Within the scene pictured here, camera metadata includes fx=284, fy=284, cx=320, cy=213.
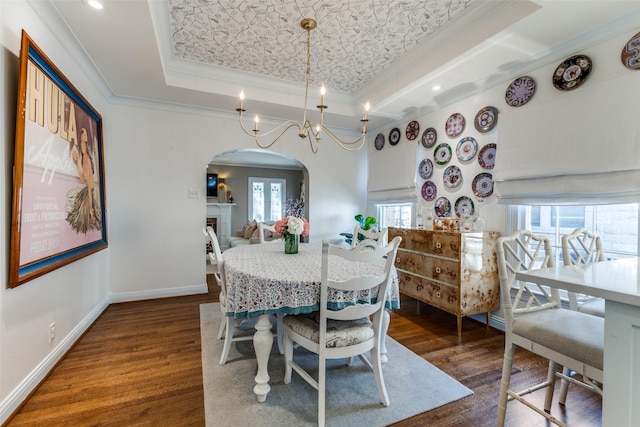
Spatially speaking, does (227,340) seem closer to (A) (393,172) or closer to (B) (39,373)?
(B) (39,373)

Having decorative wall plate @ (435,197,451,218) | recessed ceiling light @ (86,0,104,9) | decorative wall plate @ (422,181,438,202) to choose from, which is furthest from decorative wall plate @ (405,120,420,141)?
recessed ceiling light @ (86,0,104,9)

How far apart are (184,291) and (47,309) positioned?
186 cm

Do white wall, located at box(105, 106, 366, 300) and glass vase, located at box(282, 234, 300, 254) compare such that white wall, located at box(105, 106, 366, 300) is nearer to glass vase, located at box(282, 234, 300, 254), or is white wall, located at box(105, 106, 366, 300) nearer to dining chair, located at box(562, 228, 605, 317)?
glass vase, located at box(282, 234, 300, 254)

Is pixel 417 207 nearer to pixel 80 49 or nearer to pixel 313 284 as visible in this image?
pixel 313 284

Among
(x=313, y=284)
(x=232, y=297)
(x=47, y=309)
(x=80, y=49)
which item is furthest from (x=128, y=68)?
(x=313, y=284)

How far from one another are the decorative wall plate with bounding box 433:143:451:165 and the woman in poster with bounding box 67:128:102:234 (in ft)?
11.7

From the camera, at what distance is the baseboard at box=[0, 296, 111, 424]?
1515mm

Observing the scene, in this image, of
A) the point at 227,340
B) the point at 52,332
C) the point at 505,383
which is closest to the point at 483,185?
the point at 505,383

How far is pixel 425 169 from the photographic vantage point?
360cm

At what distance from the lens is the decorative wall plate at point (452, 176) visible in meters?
3.15

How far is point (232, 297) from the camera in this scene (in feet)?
5.36

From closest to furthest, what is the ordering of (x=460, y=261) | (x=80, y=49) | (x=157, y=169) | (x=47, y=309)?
(x=47, y=309), (x=80, y=49), (x=460, y=261), (x=157, y=169)

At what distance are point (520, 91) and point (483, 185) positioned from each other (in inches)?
35.1

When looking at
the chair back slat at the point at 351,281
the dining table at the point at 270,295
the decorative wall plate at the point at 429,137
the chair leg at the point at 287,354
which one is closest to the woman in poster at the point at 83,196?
the dining table at the point at 270,295
